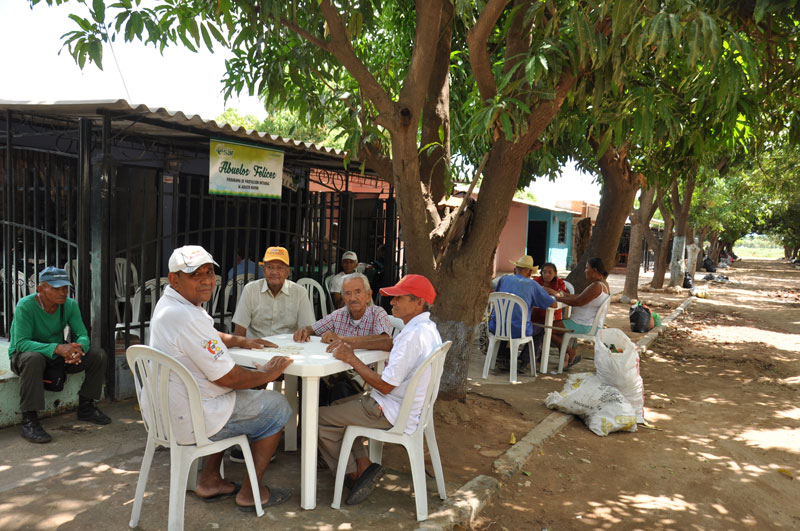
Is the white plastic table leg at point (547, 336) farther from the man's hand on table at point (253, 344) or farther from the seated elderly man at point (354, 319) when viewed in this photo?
the man's hand on table at point (253, 344)

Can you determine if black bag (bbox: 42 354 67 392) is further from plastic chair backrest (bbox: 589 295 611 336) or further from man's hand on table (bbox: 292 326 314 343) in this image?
plastic chair backrest (bbox: 589 295 611 336)

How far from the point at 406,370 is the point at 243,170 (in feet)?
12.4

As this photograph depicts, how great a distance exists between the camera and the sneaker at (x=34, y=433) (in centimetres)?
441

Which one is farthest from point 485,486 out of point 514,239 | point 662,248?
point 514,239

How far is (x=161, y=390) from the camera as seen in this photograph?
306cm

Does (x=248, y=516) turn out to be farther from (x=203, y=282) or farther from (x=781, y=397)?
(x=781, y=397)

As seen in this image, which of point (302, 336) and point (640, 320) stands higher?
point (302, 336)

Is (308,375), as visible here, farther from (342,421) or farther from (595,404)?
(595,404)

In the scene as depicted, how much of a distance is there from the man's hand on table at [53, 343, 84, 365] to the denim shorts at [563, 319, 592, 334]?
5.59 meters

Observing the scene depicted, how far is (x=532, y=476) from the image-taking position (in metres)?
4.42

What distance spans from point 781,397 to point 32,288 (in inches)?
340

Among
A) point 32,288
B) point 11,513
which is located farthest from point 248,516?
point 32,288

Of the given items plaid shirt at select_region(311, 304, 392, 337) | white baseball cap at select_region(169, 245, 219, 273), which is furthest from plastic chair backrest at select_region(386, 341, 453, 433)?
white baseball cap at select_region(169, 245, 219, 273)

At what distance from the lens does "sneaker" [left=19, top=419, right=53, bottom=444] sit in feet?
14.5
